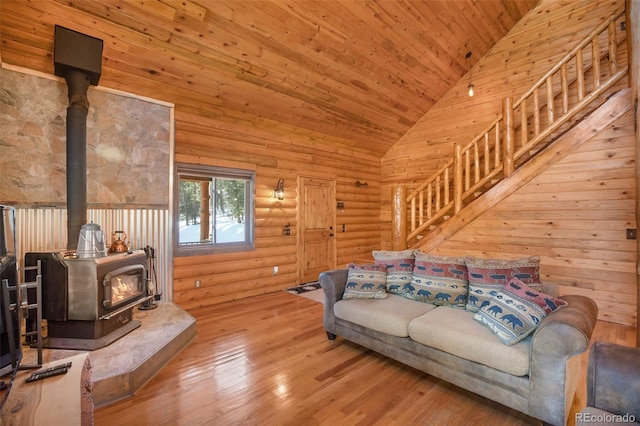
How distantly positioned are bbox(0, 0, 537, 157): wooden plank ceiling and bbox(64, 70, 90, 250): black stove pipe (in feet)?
1.50

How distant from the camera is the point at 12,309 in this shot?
155 cm

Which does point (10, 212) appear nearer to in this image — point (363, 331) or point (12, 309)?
point (12, 309)

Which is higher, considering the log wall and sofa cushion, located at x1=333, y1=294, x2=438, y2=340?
the log wall

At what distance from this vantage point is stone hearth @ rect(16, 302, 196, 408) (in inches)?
85.8

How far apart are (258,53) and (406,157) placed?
14.0ft

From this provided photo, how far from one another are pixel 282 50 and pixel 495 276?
359cm

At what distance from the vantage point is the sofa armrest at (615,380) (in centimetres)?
130

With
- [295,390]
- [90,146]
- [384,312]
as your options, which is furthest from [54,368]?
[90,146]

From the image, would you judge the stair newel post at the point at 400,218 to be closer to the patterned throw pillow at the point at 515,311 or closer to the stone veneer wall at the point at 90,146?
the patterned throw pillow at the point at 515,311

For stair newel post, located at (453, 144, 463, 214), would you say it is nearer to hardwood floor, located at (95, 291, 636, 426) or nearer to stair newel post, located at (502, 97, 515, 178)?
stair newel post, located at (502, 97, 515, 178)

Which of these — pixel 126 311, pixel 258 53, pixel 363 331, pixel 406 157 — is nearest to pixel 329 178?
pixel 406 157

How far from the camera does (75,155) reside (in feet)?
9.72

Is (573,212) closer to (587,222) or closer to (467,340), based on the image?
(587,222)

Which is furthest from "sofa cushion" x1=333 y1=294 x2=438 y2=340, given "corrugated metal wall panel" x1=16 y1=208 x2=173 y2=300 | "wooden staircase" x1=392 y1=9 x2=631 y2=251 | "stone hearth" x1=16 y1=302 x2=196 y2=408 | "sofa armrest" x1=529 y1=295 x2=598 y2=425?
"corrugated metal wall panel" x1=16 y1=208 x2=173 y2=300
